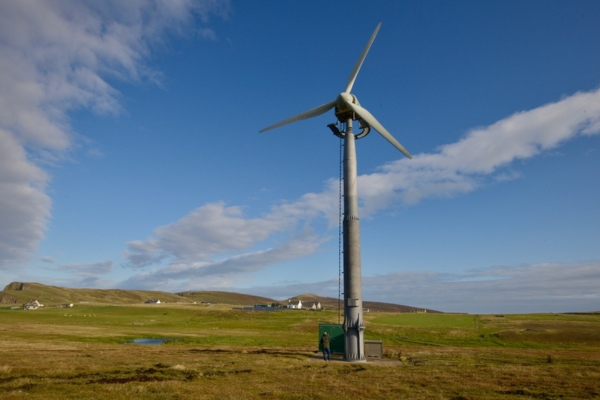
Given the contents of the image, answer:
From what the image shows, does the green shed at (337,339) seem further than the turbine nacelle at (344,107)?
No

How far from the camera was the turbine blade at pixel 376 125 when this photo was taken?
137ft

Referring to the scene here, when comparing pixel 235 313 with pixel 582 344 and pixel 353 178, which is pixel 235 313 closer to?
pixel 582 344

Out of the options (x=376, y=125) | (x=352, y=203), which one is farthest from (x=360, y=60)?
(x=352, y=203)

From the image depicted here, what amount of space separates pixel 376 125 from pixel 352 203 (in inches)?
394

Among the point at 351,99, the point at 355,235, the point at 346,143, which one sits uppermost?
the point at 351,99

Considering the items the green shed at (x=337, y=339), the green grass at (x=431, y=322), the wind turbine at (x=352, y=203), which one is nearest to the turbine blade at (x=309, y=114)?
the wind turbine at (x=352, y=203)

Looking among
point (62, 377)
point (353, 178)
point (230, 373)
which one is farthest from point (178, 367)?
point (353, 178)

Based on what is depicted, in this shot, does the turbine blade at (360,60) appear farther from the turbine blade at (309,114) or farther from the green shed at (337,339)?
the green shed at (337,339)

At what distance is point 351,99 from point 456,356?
26891 mm

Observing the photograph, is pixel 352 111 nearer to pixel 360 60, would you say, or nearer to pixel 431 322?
pixel 360 60

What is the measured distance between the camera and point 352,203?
126ft

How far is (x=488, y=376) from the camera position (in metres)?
25.7

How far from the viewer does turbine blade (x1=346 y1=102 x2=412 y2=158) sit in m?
41.7

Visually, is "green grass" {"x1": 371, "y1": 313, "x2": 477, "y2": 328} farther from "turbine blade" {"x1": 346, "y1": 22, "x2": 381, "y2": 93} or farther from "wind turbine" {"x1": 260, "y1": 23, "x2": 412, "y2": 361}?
"turbine blade" {"x1": 346, "y1": 22, "x2": 381, "y2": 93}
